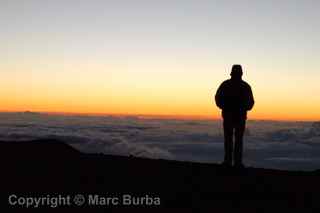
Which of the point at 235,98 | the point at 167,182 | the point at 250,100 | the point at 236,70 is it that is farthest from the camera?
the point at 250,100

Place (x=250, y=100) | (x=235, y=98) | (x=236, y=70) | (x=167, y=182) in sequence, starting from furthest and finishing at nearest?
(x=250, y=100) < (x=235, y=98) < (x=236, y=70) < (x=167, y=182)

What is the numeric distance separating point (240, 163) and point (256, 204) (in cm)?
341

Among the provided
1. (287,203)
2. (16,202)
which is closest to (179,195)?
(287,203)

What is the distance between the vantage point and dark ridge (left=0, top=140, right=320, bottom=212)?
9.85 metres

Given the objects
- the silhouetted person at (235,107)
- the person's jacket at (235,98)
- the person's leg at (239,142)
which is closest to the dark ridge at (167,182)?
the person's leg at (239,142)

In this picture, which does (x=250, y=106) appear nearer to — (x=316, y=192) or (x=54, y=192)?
(x=316, y=192)

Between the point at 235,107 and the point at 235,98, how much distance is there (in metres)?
0.22

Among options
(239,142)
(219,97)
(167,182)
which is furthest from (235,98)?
(167,182)

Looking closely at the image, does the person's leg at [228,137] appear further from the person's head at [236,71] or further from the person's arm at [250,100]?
the person's head at [236,71]

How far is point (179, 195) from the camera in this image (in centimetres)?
1020

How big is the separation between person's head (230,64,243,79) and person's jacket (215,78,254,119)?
10cm

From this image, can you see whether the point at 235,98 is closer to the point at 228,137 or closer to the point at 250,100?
the point at 250,100

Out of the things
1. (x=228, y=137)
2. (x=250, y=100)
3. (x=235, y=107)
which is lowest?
(x=228, y=137)

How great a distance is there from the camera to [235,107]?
13.0 metres
